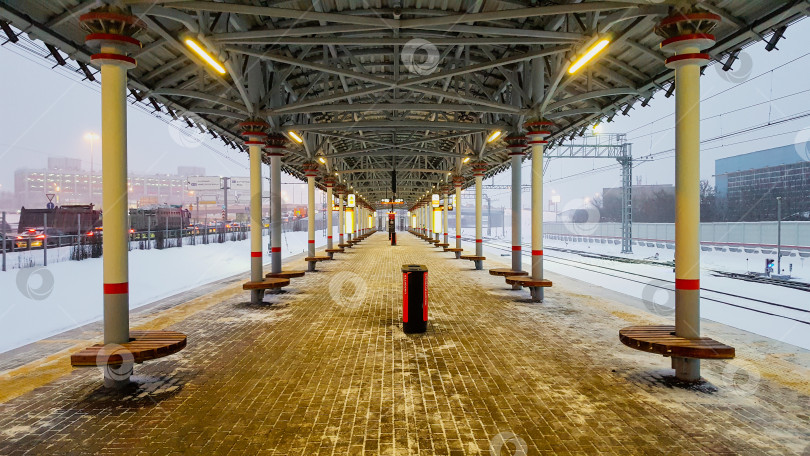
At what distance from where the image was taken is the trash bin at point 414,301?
8.26 metres

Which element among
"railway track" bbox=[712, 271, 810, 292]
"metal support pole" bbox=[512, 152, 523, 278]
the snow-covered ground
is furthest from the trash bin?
"railway track" bbox=[712, 271, 810, 292]

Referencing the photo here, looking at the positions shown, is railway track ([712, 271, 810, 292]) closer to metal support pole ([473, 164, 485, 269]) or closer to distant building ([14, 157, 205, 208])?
metal support pole ([473, 164, 485, 269])

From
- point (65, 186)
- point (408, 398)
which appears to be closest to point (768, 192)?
point (408, 398)

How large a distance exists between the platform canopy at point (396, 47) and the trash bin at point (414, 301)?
13.5 feet

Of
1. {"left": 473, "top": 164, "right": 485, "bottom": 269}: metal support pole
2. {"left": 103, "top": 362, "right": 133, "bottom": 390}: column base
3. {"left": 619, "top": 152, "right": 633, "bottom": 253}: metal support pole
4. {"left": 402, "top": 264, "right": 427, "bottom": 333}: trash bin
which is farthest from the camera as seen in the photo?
{"left": 619, "top": 152, "right": 633, "bottom": 253}: metal support pole

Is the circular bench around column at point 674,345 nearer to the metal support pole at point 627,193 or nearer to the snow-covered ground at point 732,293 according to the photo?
the snow-covered ground at point 732,293

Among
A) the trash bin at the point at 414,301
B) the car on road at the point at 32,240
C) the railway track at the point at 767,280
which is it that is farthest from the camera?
the car on road at the point at 32,240

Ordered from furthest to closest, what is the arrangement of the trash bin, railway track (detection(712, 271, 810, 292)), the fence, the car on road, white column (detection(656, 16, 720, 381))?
the fence, the car on road, railway track (detection(712, 271, 810, 292)), the trash bin, white column (detection(656, 16, 720, 381))

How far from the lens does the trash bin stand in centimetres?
826

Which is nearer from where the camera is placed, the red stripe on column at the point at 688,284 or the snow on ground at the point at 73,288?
the red stripe on column at the point at 688,284

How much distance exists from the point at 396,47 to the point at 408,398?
7.27 metres

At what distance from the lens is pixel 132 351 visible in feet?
17.0

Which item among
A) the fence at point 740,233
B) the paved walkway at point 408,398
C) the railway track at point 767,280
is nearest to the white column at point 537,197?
the paved walkway at point 408,398

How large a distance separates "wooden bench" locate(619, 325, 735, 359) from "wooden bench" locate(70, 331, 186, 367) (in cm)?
553
